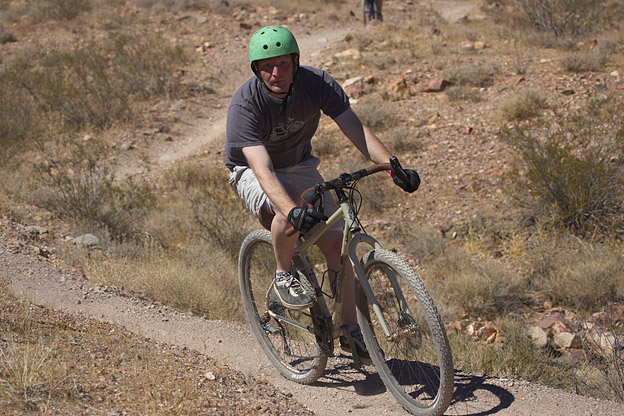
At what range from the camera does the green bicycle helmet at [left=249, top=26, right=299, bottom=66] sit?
3.11 m

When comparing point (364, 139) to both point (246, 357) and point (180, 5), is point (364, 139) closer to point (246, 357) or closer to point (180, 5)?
point (246, 357)

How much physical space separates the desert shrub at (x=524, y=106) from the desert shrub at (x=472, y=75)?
4.41 feet

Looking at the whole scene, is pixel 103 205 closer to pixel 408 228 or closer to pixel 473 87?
pixel 408 228

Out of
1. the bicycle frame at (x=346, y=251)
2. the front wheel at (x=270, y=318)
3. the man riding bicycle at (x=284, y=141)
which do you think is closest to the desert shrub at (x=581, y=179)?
the front wheel at (x=270, y=318)

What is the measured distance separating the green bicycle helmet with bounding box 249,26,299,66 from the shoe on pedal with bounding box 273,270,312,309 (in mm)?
1204

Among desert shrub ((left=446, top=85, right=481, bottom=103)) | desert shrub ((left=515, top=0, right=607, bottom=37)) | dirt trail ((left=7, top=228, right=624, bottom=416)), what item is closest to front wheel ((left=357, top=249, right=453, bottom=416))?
dirt trail ((left=7, top=228, right=624, bottom=416))

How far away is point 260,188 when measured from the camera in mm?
3449

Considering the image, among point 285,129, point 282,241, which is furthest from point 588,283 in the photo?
point 285,129

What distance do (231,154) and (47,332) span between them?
149cm

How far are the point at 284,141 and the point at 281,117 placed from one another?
0.18m

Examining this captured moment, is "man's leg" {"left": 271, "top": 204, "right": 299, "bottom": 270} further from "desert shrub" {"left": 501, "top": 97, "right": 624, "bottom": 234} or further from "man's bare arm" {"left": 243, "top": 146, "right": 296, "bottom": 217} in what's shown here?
"desert shrub" {"left": 501, "top": 97, "right": 624, "bottom": 234}

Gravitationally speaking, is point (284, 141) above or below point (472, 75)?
above

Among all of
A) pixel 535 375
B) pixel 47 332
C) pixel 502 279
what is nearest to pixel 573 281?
pixel 502 279

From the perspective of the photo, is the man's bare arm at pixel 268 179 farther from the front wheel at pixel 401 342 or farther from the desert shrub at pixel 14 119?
the desert shrub at pixel 14 119
